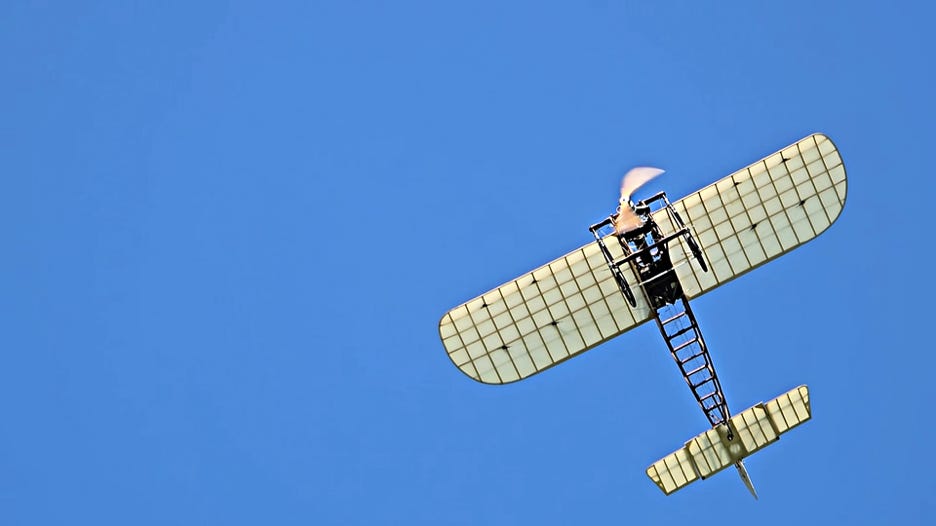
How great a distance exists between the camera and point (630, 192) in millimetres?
32781

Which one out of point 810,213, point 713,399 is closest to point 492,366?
point 713,399

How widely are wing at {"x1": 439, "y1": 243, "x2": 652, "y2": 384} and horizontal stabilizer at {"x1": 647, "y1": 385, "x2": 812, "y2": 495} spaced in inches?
231

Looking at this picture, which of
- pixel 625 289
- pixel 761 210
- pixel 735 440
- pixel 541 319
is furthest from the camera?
pixel 735 440

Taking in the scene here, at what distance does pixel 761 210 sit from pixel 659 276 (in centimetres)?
386

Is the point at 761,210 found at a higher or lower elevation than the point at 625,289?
higher

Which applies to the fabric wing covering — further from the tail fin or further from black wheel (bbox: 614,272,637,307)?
the tail fin

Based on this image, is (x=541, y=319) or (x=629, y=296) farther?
(x=541, y=319)

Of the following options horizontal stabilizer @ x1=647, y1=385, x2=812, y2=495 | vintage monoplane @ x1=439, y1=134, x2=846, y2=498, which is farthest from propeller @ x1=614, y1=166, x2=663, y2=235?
horizontal stabilizer @ x1=647, y1=385, x2=812, y2=495

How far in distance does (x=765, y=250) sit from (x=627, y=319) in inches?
175

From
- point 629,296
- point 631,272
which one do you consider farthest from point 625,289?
point 631,272

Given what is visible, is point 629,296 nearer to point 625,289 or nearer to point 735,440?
point 625,289

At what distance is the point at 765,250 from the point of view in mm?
34594

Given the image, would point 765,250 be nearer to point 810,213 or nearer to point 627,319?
point 810,213

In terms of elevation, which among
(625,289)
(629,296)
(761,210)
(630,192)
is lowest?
(629,296)
